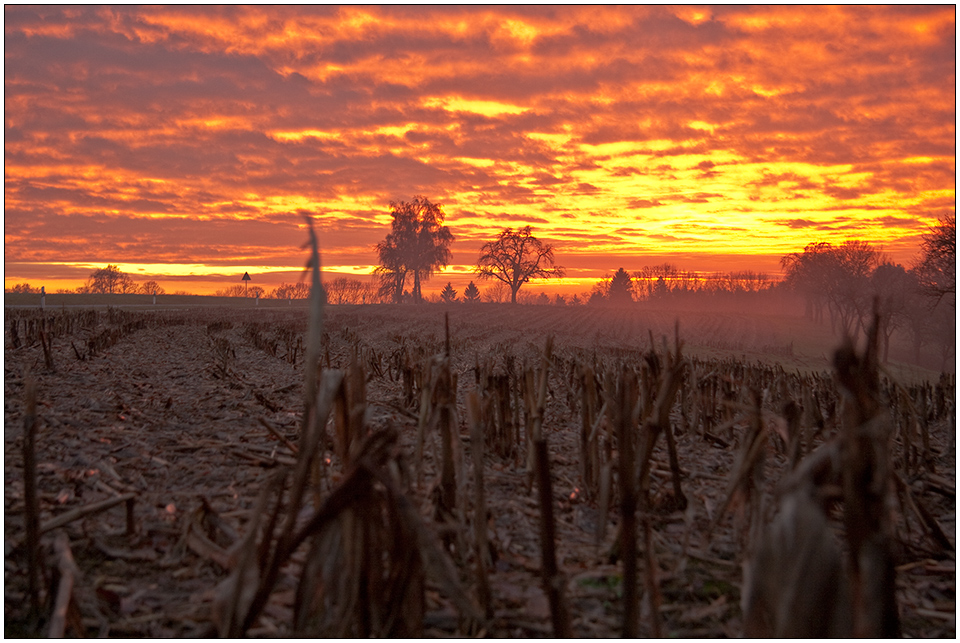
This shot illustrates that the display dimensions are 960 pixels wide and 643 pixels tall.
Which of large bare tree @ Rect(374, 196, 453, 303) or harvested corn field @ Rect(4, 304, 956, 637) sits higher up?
large bare tree @ Rect(374, 196, 453, 303)

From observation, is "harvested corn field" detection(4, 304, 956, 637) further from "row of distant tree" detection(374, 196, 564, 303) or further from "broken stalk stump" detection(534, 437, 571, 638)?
"row of distant tree" detection(374, 196, 564, 303)

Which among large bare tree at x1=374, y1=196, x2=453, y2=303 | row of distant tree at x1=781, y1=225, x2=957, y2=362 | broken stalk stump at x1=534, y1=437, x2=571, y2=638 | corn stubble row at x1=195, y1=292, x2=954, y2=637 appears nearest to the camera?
corn stubble row at x1=195, y1=292, x2=954, y2=637

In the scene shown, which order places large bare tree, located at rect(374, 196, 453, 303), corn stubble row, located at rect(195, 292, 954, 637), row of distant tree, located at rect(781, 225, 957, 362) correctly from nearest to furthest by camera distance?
corn stubble row, located at rect(195, 292, 954, 637) < row of distant tree, located at rect(781, 225, 957, 362) < large bare tree, located at rect(374, 196, 453, 303)

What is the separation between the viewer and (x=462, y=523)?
105 inches

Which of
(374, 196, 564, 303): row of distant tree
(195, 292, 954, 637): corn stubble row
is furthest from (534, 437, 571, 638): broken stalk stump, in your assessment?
(374, 196, 564, 303): row of distant tree

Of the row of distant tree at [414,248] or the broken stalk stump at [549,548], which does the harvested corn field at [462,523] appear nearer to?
the broken stalk stump at [549,548]

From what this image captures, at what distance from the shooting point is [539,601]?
2576 mm

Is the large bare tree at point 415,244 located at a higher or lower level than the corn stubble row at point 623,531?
higher

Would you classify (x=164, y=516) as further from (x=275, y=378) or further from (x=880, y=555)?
(x=275, y=378)

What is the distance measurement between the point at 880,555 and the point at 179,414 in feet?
19.9

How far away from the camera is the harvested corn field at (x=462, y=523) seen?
1.48 meters

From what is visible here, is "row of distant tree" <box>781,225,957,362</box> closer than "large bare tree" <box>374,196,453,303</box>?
Yes

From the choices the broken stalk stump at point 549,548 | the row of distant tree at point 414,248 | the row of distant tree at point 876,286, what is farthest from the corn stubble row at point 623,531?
the row of distant tree at point 414,248

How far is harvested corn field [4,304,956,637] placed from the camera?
1482 mm
